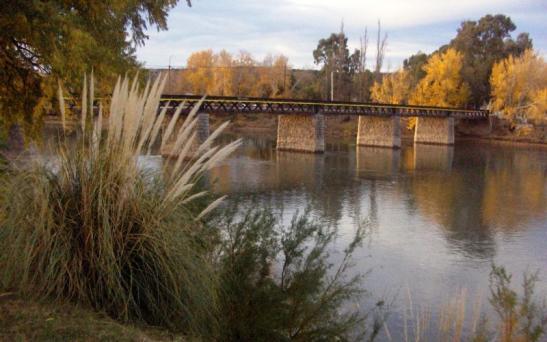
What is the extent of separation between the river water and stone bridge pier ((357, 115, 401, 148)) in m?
7.06

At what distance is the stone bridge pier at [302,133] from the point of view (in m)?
34.6

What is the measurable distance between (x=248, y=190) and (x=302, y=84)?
45472 mm

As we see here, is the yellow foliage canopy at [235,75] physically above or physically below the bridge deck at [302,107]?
above

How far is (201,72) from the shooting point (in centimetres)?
5972

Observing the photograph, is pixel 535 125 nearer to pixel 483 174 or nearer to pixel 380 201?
pixel 483 174

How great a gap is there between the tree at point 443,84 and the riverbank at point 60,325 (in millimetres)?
50909

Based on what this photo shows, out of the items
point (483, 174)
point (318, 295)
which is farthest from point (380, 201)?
point (318, 295)

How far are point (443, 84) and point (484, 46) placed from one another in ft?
34.1

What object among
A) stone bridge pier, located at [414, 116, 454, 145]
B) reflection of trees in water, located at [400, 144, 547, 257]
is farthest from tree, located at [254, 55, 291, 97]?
reflection of trees in water, located at [400, 144, 547, 257]

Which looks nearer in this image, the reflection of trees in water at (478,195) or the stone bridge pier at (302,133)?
the reflection of trees in water at (478,195)

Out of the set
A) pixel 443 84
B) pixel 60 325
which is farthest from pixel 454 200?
pixel 443 84

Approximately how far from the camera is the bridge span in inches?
1239

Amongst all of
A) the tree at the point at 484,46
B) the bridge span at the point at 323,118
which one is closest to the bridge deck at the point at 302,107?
the bridge span at the point at 323,118

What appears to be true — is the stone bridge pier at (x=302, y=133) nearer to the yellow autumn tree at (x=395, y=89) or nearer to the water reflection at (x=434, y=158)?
the water reflection at (x=434, y=158)
